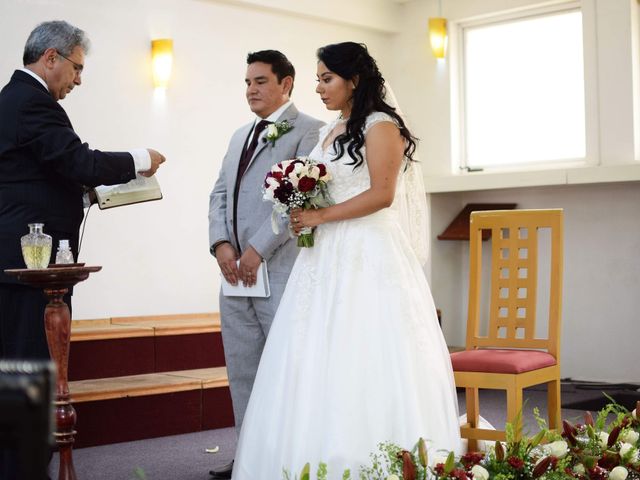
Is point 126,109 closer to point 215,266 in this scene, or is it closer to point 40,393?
point 215,266

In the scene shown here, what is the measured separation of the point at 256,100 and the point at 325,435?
1460 millimetres

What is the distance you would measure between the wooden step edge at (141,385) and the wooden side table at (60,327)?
4.78ft

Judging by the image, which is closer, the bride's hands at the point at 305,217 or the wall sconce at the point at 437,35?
the bride's hands at the point at 305,217

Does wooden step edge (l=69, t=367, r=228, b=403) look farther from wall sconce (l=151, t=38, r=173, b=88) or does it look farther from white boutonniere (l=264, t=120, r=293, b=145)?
wall sconce (l=151, t=38, r=173, b=88)

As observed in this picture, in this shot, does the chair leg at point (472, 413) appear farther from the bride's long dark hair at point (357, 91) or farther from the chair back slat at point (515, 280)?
the bride's long dark hair at point (357, 91)

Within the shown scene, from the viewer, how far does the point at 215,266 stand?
6.30 m

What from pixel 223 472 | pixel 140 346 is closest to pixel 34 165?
pixel 223 472

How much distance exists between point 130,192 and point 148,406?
1.63 metres

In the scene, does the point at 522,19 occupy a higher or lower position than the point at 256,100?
higher

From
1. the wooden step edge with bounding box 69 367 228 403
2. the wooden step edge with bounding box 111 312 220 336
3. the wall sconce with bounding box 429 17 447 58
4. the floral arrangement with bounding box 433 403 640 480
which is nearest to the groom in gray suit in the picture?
the wooden step edge with bounding box 69 367 228 403

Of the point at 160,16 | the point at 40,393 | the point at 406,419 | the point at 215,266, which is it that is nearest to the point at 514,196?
the point at 215,266

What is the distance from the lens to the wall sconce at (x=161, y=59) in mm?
5887

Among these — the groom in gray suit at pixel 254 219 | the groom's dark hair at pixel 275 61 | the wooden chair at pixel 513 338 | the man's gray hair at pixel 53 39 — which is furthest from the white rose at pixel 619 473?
the man's gray hair at pixel 53 39

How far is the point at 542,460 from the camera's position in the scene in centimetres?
224
